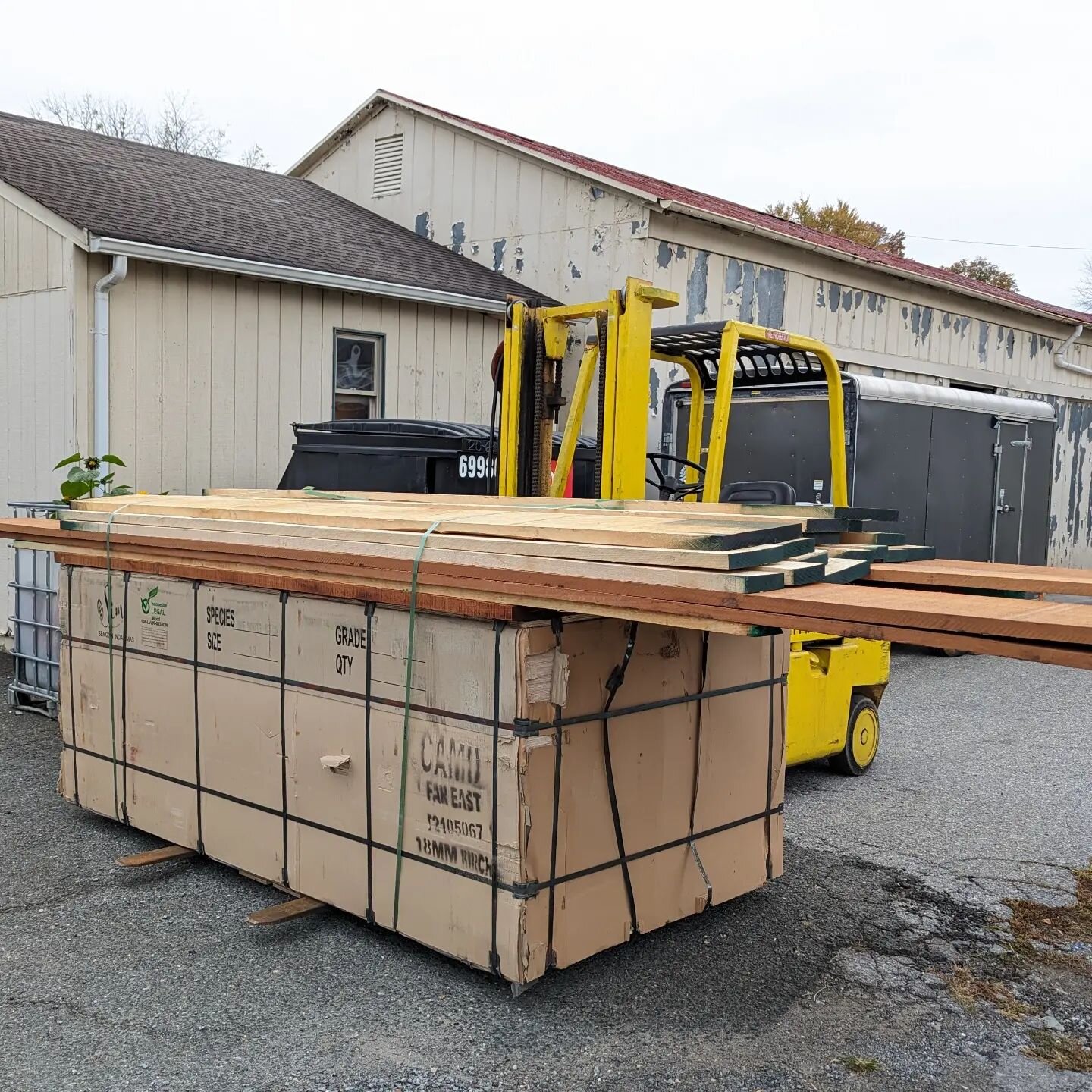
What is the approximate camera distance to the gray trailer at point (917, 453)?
1113cm

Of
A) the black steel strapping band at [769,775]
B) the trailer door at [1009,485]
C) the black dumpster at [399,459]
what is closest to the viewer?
the black steel strapping band at [769,775]

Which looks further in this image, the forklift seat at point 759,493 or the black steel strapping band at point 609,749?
the forklift seat at point 759,493

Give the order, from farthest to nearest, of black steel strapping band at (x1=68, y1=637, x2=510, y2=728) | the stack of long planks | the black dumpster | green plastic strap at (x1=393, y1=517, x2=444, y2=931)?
the black dumpster, green plastic strap at (x1=393, y1=517, x2=444, y2=931), black steel strapping band at (x1=68, y1=637, x2=510, y2=728), the stack of long planks

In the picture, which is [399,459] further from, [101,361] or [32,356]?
[32,356]

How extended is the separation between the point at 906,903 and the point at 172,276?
26.3 ft

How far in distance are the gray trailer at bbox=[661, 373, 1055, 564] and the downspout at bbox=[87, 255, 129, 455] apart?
5.19 metres

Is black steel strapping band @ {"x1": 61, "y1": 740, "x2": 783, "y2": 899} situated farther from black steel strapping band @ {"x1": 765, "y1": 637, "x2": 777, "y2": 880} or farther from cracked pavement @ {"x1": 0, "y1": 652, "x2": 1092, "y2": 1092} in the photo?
cracked pavement @ {"x1": 0, "y1": 652, "x2": 1092, "y2": 1092}

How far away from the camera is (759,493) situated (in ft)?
23.4

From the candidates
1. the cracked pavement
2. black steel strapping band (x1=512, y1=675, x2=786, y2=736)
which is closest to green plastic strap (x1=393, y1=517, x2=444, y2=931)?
the cracked pavement

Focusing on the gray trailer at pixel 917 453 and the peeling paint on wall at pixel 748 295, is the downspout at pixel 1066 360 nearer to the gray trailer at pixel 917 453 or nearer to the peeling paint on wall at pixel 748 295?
the gray trailer at pixel 917 453

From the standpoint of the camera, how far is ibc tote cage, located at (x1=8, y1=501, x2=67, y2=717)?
8.41 metres

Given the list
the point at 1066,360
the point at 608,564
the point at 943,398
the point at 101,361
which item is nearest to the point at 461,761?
the point at 608,564

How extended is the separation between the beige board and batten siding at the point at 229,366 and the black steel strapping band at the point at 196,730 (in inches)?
202

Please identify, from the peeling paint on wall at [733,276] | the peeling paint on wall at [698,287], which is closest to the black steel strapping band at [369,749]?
the peeling paint on wall at [698,287]
